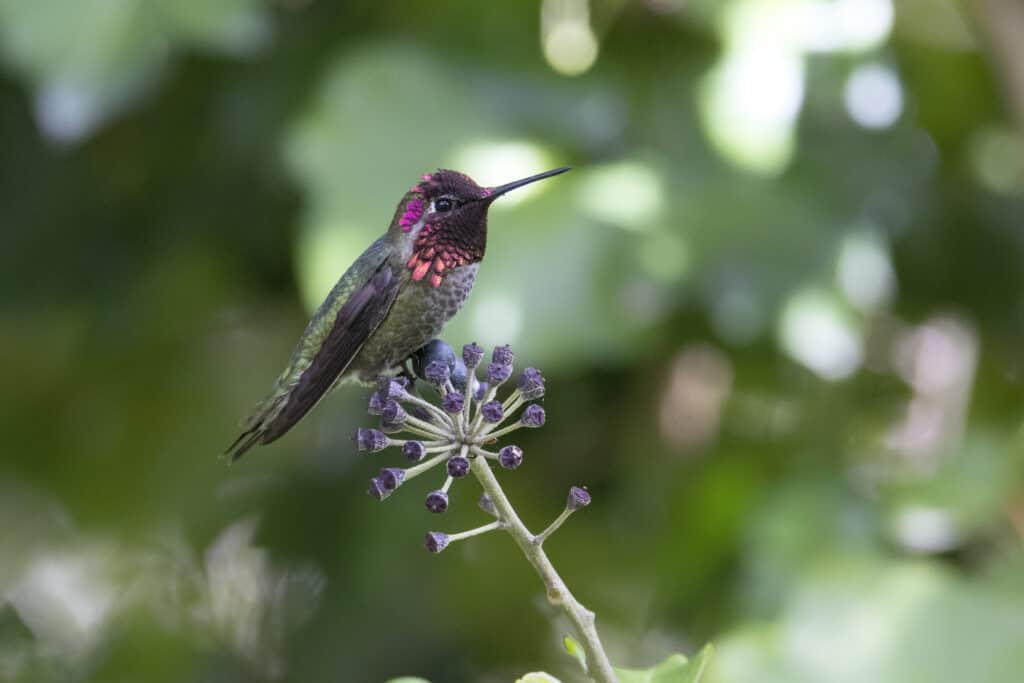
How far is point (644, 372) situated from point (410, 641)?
2.65 feet

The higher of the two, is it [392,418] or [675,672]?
[392,418]

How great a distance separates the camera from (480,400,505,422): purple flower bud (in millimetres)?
526

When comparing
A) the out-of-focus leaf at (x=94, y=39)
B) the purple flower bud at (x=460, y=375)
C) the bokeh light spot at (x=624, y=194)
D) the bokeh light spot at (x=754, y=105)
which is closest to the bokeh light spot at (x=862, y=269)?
the bokeh light spot at (x=754, y=105)

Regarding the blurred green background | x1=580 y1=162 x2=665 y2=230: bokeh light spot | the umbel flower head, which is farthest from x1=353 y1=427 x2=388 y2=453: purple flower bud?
x1=580 y1=162 x2=665 y2=230: bokeh light spot

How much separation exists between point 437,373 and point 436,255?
62 mm

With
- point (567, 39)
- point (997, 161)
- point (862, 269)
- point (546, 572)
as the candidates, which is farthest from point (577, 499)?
point (997, 161)

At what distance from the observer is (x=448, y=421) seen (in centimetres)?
55

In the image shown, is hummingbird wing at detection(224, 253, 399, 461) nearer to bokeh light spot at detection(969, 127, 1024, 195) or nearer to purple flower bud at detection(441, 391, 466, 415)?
purple flower bud at detection(441, 391, 466, 415)

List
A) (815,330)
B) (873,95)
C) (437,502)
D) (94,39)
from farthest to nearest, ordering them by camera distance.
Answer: (873,95) → (815,330) → (94,39) → (437,502)

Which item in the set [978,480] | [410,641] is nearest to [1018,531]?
[978,480]

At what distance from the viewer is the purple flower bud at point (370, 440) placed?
52cm

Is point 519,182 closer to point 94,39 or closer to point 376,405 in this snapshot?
point 376,405

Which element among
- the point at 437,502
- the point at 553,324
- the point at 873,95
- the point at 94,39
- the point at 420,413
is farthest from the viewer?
the point at 873,95

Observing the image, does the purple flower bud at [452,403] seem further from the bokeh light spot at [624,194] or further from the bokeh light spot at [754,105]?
the bokeh light spot at [754,105]
